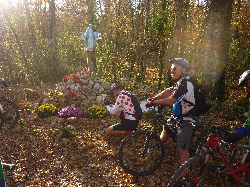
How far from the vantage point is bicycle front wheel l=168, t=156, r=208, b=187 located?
3.73m

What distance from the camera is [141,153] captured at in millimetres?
4754

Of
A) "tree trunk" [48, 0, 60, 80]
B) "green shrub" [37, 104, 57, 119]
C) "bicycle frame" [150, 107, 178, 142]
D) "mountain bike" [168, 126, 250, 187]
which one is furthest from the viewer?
"tree trunk" [48, 0, 60, 80]

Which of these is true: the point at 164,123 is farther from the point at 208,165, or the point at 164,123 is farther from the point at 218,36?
the point at 218,36

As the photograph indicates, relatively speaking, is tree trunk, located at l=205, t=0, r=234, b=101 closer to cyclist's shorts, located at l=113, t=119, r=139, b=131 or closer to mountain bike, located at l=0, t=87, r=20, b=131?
cyclist's shorts, located at l=113, t=119, r=139, b=131

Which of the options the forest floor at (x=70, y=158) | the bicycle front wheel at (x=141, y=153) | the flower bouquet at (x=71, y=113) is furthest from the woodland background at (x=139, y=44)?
the bicycle front wheel at (x=141, y=153)

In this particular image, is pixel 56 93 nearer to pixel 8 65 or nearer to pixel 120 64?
pixel 120 64

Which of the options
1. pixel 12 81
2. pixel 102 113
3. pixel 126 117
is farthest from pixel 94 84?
pixel 12 81

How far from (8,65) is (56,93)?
15.7 ft

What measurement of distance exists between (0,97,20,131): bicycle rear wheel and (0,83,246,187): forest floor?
0.20m


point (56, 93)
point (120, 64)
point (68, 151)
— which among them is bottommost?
point (68, 151)

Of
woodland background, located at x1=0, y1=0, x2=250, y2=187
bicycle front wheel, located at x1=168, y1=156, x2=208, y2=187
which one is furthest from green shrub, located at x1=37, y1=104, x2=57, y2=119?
bicycle front wheel, located at x1=168, y1=156, x2=208, y2=187

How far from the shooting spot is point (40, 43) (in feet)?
40.5

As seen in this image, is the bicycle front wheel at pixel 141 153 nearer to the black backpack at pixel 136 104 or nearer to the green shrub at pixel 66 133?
the black backpack at pixel 136 104

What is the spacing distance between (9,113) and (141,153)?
3.97 m
